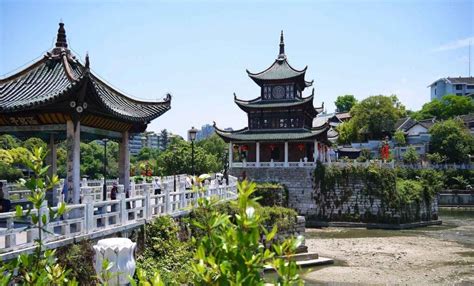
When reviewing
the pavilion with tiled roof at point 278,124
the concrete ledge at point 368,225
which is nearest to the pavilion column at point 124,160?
the concrete ledge at point 368,225

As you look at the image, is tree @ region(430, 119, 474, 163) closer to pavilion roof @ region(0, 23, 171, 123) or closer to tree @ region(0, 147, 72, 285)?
pavilion roof @ region(0, 23, 171, 123)

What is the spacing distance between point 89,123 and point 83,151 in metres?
59.2

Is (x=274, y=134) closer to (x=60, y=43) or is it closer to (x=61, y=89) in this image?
(x=60, y=43)

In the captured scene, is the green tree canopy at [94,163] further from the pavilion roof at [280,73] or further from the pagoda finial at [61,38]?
the pagoda finial at [61,38]

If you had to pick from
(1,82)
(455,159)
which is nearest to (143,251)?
(1,82)

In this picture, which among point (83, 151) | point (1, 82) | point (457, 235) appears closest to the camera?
point (1, 82)

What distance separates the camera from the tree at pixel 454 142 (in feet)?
187

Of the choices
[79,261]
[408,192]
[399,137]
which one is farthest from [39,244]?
[399,137]

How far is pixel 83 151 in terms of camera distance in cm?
6956

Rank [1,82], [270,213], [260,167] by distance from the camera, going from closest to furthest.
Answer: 1. [1,82]
2. [270,213]
3. [260,167]

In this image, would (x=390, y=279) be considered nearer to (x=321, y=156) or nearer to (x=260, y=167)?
(x=260, y=167)

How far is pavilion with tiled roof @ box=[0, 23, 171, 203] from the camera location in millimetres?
12055

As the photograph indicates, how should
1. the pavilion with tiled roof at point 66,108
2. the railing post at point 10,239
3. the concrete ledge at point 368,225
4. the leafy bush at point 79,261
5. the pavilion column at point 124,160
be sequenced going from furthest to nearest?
the concrete ledge at point 368,225 < the pavilion column at point 124,160 < the pavilion with tiled roof at point 66,108 < the leafy bush at point 79,261 < the railing post at point 10,239

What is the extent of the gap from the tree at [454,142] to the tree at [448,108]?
1689 centimetres
